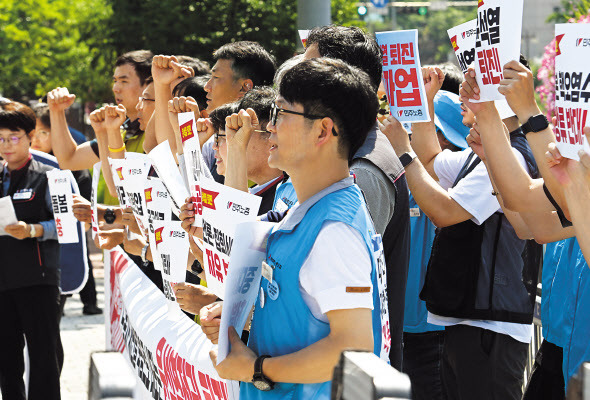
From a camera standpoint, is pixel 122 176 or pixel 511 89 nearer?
pixel 511 89

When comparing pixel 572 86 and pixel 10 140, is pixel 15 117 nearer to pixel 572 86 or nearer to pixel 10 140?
pixel 10 140

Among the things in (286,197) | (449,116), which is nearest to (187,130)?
(286,197)

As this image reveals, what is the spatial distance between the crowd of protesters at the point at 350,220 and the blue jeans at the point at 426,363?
1cm

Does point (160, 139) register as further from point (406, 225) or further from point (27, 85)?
point (27, 85)

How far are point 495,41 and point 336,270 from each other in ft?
4.40

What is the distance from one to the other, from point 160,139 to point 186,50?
343 inches

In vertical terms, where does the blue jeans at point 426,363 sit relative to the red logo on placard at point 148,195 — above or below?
below

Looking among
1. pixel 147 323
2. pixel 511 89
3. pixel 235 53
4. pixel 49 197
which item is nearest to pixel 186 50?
pixel 49 197

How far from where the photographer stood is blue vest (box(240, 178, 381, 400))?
2.58 metres

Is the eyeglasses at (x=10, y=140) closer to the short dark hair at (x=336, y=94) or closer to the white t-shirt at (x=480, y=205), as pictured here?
the white t-shirt at (x=480, y=205)

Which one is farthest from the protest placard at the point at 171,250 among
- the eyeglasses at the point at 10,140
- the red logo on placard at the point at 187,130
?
the eyeglasses at the point at 10,140

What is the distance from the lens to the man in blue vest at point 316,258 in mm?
2510

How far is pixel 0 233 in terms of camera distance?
6.06 meters

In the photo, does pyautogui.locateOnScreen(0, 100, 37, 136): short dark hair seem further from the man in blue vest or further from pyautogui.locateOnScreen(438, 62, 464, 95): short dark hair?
the man in blue vest
